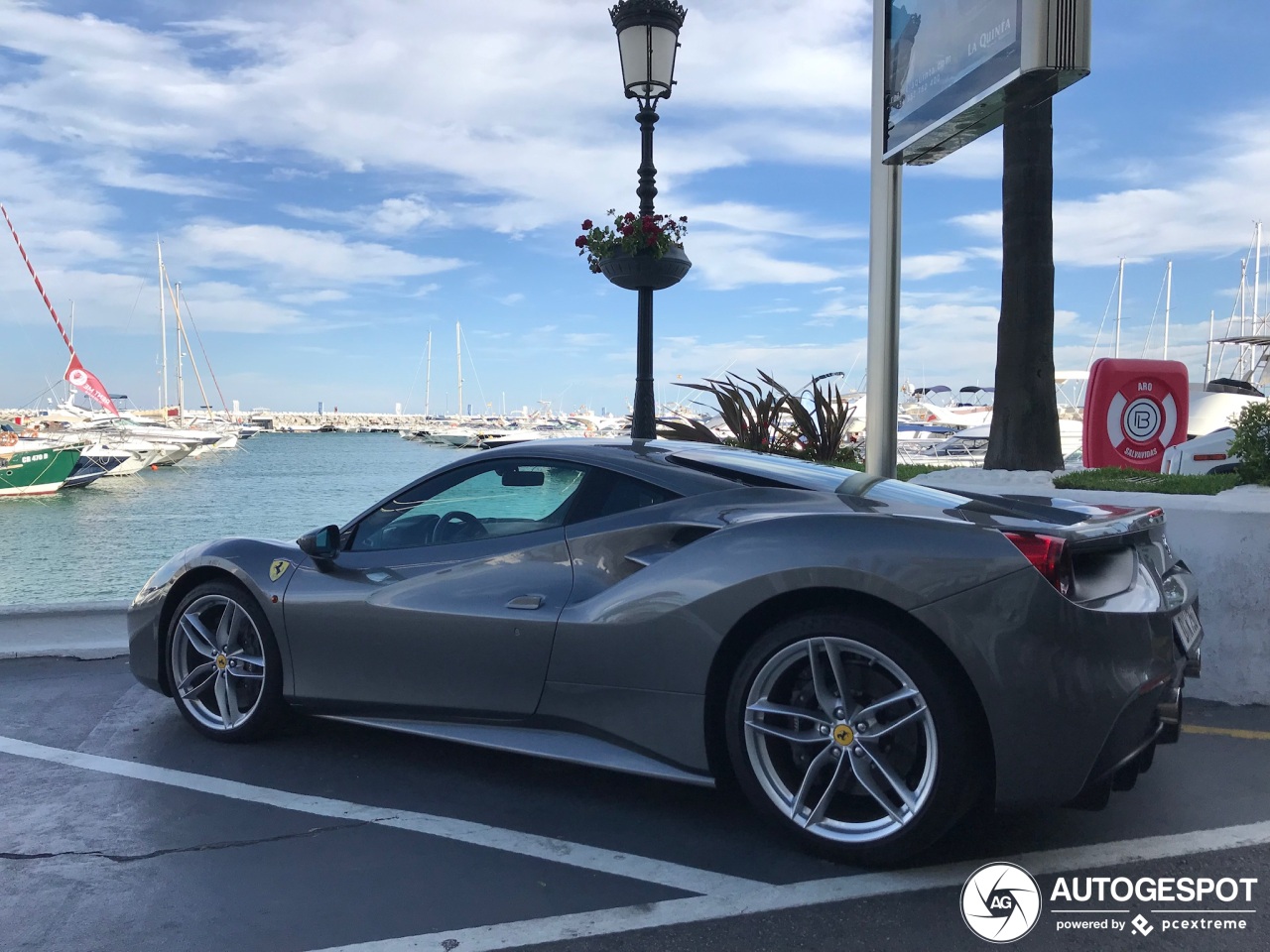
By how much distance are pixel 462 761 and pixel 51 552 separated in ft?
83.7

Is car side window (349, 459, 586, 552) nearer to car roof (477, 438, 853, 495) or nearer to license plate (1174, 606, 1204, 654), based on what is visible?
car roof (477, 438, 853, 495)

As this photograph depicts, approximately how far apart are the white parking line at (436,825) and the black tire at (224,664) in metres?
0.32

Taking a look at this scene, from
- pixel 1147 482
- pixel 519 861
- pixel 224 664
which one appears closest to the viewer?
pixel 519 861

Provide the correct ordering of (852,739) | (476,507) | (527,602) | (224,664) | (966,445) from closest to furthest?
(852,739)
(527,602)
(476,507)
(224,664)
(966,445)

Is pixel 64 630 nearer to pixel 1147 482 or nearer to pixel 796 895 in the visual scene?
pixel 796 895

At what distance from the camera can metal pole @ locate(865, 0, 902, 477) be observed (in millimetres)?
5918

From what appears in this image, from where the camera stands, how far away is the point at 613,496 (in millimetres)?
3508

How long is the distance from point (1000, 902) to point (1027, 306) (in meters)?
6.04

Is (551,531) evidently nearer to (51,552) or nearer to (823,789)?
(823,789)

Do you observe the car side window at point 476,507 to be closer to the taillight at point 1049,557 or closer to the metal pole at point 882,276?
the taillight at point 1049,557

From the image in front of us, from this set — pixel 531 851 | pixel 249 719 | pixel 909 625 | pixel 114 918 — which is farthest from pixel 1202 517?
pixel 114 918

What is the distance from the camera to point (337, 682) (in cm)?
384

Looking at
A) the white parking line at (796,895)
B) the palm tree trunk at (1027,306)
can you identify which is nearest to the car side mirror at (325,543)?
the white parking line at (796,895)
